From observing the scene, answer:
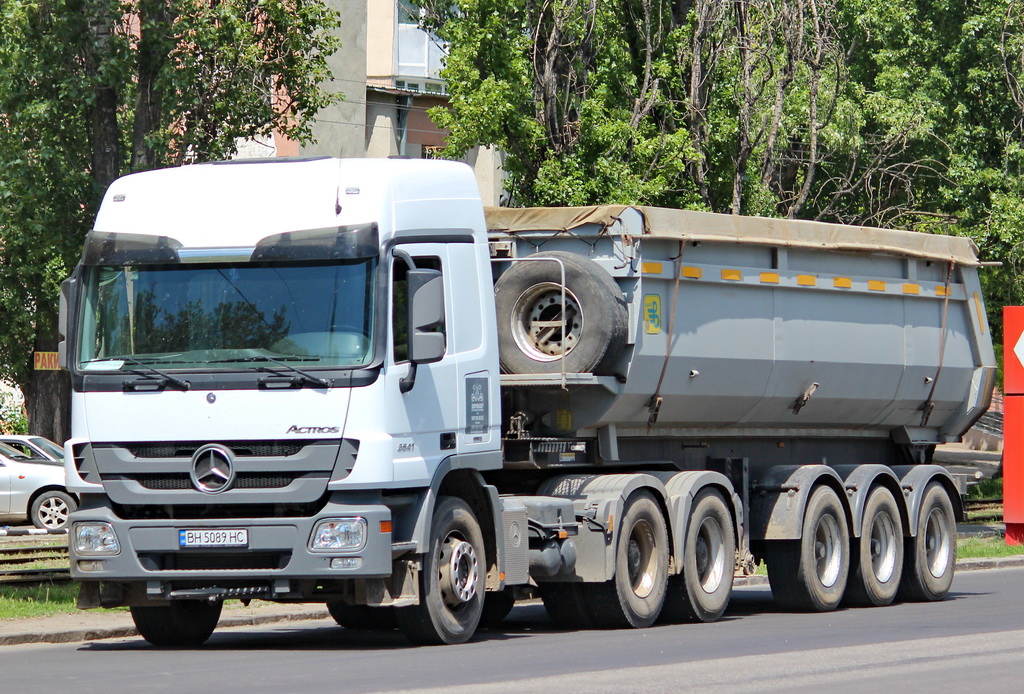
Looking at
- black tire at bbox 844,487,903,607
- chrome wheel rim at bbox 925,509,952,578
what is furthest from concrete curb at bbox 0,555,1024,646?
chrome wheel rim at bbox 925,509,952,578

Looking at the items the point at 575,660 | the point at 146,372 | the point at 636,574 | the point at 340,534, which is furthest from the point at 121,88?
the point at 575,660

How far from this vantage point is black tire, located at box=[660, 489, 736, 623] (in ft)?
48.3

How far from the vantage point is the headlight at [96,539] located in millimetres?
11852

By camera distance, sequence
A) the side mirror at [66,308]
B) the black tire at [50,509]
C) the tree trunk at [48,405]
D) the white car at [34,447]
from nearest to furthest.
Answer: the side mirror at [66,308]
the black tire at [50,509]
the white car at [34,447]
the tree trunk at [48,405]

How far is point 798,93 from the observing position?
30219mm

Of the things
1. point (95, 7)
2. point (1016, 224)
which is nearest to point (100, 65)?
point (95, 7)

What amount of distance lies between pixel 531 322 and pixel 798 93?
17.2 meters

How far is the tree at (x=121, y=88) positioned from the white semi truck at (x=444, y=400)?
8.92 m

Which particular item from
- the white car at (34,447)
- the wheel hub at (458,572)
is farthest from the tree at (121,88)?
the wheel hub at (458,572)

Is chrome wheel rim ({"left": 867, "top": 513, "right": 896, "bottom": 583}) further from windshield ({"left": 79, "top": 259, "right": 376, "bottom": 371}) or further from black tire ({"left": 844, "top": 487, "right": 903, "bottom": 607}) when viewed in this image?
windshield ({"left": 79, "top": 259, "right": 376, "bottom": 371})

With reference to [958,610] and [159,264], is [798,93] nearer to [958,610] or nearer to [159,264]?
[958,610]

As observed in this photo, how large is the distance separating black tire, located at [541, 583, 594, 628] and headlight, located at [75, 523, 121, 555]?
380 centimetres

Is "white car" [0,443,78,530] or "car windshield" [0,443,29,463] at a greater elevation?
"car windshield" [0,443,29,463]

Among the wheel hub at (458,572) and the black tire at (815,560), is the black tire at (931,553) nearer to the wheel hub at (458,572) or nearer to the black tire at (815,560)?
the black tire at (815,560)
